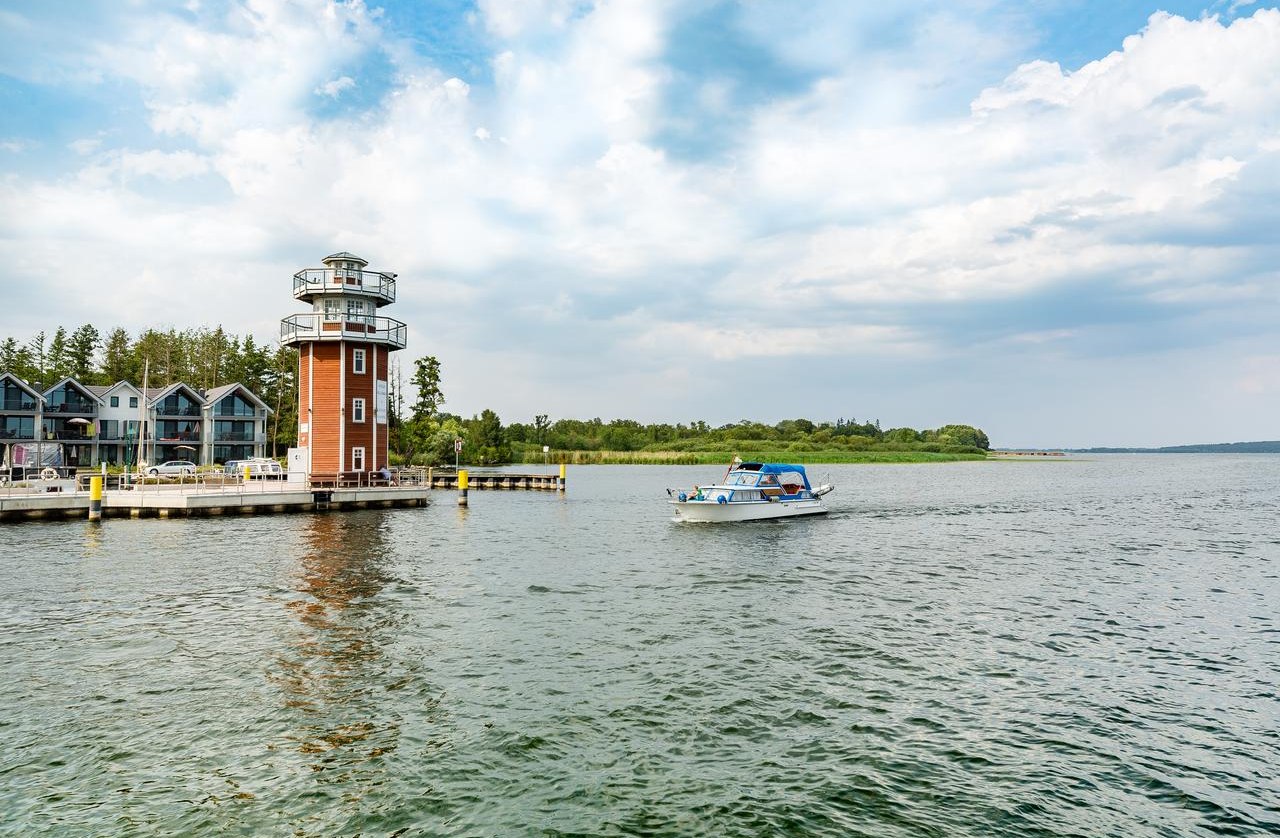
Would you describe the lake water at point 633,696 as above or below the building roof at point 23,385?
below

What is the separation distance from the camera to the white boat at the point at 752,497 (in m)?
44.2

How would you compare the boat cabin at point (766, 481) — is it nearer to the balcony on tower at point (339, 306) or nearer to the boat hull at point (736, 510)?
the boat hull at point (736, 510)

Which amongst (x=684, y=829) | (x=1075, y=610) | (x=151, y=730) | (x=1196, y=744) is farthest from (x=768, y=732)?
(x=1075, y=610)

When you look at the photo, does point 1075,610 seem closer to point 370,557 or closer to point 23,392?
point 370,557

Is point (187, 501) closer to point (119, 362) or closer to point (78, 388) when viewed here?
point (78, 388)

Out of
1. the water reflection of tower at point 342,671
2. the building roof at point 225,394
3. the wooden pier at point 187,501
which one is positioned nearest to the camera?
the water reflection of tower at point 342,671

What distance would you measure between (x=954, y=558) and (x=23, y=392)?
8509 centimetres

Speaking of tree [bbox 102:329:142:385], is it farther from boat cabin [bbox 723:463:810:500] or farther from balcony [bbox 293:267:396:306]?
boat cabin [bbox 723:463:810:500]

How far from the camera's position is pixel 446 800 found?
10.4 meters

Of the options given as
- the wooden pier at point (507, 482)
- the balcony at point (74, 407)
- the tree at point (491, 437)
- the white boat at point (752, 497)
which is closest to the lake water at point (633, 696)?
the white boat at point (752, 497)

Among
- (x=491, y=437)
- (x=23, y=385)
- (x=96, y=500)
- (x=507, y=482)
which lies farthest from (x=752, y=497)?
(x=491, y=437)

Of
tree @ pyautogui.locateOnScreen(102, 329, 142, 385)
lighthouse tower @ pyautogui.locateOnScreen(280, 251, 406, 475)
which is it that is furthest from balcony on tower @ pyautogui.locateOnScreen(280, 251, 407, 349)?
tree @ pyautogui.locateOnScreen(102, 329, 142, 385)

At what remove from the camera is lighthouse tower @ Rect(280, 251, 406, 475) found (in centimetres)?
5147

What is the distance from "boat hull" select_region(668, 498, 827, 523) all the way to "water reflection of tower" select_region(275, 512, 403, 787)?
1966 centimetres
